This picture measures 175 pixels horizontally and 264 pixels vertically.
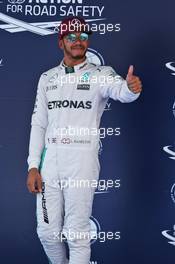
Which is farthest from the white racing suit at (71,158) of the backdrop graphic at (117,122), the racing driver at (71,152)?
the backdrop graphic at (117,122)

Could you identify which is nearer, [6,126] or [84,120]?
[84,120]

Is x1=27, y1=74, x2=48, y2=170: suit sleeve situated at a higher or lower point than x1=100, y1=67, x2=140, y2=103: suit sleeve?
lower

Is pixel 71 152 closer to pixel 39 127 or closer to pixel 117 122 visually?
pixel 39 127

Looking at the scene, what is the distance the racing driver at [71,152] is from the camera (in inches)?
82.4

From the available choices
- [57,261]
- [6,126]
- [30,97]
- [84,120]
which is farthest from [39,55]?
[57,261]

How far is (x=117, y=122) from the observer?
257 cm

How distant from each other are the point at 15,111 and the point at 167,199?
103cm

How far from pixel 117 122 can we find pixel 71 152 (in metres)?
0.55

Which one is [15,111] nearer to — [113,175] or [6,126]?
[6,126]

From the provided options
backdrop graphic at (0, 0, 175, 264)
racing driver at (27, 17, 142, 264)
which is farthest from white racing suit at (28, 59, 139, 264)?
backdrop graphic at (0, 0, 175, 264)

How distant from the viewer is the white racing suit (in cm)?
209

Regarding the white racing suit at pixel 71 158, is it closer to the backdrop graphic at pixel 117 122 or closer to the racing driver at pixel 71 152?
the racing driver at pixel 71 152

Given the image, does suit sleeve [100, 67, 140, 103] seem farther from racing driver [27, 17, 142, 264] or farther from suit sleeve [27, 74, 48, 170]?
suit sleeve [27, 74, 48, 170]

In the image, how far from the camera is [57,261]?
221 cm
